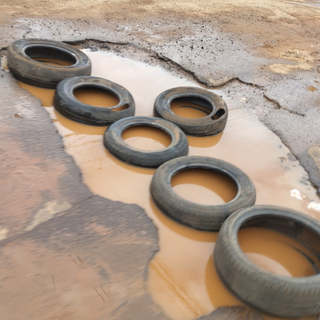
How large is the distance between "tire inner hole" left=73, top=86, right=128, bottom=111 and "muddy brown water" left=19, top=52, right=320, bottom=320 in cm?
3

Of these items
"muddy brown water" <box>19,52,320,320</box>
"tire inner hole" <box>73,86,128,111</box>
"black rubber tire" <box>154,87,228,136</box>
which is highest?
"black rubber tire" <box>154,87,228,136</box>

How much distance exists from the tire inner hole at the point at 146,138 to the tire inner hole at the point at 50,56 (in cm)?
176

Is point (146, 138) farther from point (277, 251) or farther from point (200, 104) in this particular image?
point (277, 251)

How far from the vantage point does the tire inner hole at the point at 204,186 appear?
11.7 feet

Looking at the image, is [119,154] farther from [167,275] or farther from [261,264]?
[261,264]

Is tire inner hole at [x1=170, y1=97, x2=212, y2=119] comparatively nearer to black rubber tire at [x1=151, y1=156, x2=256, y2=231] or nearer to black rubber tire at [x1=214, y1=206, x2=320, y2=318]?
black rubber tire at [x1=151, y1=156, x2=256, y2=231]

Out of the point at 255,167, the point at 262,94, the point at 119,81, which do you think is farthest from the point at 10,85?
the point at 262,94

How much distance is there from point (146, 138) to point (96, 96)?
1132 millimetres

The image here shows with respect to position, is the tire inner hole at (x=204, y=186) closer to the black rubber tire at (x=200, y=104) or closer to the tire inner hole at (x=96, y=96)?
the black rubber tire at (x=200, y=104)

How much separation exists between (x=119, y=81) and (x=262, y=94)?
223cm

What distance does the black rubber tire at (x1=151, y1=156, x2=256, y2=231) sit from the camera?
3.19 m

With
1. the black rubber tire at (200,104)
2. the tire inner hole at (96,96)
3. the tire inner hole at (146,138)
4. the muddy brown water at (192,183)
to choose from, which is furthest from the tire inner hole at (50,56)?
the tire inner hole at (146,138)

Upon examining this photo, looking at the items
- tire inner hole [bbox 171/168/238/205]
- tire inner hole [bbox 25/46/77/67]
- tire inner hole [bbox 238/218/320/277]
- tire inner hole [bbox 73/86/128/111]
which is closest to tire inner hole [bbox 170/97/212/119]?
tire inner hole [bbox 73/86/128/111]

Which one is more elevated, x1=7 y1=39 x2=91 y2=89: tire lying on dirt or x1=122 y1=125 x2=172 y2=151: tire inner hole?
x1=7 y1=39 x2=91 y2=89: tire lying on dirt
